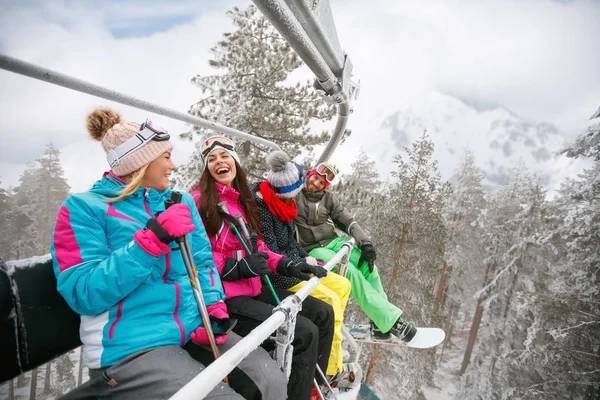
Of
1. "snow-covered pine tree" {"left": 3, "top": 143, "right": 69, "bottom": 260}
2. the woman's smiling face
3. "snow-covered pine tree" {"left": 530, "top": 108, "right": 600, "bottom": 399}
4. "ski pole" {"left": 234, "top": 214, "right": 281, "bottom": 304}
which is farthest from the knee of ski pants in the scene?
"snow-covered pine tree" {"left": 3, "top": 143, "right": 69, "bottom": 260}

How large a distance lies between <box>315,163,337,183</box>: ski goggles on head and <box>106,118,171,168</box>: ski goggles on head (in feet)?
9.35

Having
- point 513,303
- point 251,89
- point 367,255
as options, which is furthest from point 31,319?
point 513,303

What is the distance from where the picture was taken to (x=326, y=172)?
180 inches

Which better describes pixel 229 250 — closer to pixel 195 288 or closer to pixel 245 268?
pixel 245 268

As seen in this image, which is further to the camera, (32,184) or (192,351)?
(32,184)

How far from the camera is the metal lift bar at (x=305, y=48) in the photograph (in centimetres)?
152

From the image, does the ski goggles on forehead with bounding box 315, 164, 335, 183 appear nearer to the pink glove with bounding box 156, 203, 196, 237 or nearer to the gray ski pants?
the pink glove with bounding box 156, 203, 196, 237

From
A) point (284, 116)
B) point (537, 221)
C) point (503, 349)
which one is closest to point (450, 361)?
point (503, 349)

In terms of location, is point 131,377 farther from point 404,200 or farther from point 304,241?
point 404,200

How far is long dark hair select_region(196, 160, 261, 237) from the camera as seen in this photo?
2684 millimetres

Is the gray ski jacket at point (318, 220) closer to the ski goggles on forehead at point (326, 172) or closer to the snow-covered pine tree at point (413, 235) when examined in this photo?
the ski goggles on forehead at point (326, 172)

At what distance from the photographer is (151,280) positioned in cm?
185

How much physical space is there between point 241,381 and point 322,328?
1.17 metres

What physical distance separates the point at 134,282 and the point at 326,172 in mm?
3347
